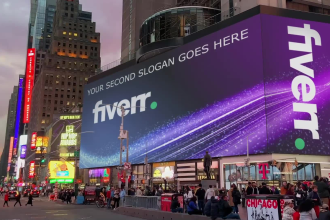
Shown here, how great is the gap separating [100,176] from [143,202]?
42.3 metres

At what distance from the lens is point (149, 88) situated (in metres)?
52.9

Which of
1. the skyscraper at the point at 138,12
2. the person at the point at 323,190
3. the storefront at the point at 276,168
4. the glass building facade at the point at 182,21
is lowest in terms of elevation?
the person at the point at 323,190

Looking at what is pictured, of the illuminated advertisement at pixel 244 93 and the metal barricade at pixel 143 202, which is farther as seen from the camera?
the illuminated advertisement at pixel 244 93

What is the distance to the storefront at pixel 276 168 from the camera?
37.5m

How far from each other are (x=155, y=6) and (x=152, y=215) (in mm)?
58910

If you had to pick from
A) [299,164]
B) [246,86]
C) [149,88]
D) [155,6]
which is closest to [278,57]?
[246,86]

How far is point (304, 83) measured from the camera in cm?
3966

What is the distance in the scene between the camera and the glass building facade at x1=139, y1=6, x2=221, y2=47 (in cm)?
5438

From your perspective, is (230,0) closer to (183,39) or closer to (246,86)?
(183,39)

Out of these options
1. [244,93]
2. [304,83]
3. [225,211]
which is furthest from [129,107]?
[225,211]

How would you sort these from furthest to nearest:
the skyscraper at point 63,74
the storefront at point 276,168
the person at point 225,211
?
the skyscraper at point 63,74 < the storefront at point 276,168 < the person at point 225,211

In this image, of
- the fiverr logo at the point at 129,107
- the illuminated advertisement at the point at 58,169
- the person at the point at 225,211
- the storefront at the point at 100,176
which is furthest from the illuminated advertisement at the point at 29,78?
the person at the point at 225,211

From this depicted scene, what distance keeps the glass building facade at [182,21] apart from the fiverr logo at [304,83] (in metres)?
16.3

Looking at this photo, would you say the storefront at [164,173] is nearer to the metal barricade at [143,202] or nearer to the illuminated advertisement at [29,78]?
the metal barricade at [143,202]
